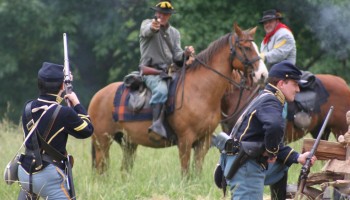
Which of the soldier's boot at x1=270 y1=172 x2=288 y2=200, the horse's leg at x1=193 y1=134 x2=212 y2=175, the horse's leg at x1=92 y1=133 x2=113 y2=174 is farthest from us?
the horse's leg at x1=92 y1=133 x2=113 y2=174

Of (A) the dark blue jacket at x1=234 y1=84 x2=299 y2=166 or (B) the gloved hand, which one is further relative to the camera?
(B) the gloved hand

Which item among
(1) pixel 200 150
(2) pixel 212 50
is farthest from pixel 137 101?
(2) pixel 212 50

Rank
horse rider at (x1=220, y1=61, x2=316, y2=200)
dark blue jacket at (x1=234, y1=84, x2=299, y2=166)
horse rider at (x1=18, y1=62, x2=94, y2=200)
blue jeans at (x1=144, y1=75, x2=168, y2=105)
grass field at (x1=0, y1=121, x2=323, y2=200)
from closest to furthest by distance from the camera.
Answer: dark blue jacket at (x1=234, y1=84, x2=299, y2=166) → horse rider at (x1=220, y1=61, x2=316, y2=200) → horse rider at (x1=18, y1=62, x2=94, y2=200) → grass field at (x1=0, y1=121, x2=323, y2=200) → blue jeans at (x1=144, y1=75, x2=168, y2=105)

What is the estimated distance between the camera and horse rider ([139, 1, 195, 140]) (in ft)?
38.4

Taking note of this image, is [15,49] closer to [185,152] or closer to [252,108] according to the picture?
[185,152]

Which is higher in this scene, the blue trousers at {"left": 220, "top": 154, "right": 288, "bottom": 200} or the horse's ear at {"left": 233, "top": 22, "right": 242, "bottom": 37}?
the horse's ear at {"left": 233, "top": 22, "right": 242, "bottom": 37}

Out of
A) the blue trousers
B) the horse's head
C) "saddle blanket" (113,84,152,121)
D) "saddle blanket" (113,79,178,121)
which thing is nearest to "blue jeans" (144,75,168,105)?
"saddle blanket" (113,79,178,121)

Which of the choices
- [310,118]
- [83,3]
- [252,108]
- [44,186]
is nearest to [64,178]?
[44,186]

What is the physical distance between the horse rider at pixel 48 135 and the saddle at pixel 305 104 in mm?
5118

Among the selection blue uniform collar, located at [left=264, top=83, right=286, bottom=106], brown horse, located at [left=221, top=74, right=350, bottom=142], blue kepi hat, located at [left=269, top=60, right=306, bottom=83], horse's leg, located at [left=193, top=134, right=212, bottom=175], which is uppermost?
blue kepi hat, located at [left=269, top=60, right=306, bottom=83]

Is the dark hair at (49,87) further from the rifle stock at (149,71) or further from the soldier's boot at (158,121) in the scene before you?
the rifle stock at (149,71)

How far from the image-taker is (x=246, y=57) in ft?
38.7

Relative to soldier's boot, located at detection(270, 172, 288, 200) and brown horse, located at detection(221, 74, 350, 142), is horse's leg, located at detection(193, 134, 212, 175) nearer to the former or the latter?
brown horse, located at detection(221, 74, 350, 142)

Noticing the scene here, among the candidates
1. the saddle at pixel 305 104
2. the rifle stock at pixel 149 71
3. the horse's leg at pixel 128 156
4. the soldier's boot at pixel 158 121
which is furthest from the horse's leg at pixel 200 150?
the saddle at pixel 305 104
